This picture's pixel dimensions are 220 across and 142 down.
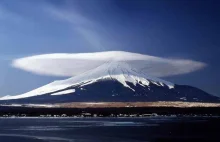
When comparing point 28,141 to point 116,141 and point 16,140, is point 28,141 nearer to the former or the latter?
point 16,140

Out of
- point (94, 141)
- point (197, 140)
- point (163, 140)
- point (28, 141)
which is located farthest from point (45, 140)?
point (197, 140)

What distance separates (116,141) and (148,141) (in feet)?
11.6

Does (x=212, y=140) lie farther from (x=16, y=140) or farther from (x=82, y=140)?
(x=16, y=140)

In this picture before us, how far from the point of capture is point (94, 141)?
50.1m

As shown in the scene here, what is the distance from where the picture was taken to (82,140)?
51188 millimetres

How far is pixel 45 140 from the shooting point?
5131cm

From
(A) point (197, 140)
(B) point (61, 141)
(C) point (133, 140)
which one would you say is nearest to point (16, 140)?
(B) point (61, 141)

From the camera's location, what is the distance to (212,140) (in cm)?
5016

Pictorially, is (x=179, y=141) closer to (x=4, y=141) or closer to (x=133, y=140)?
(x=133, y=140)

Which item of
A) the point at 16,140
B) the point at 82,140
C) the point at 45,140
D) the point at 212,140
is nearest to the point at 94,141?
the point at 82,140

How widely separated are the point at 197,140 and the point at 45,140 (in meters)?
16.9

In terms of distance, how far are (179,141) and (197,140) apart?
2095 millimetres

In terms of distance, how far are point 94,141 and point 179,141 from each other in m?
9.40

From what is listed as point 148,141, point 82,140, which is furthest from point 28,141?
point 148,141
